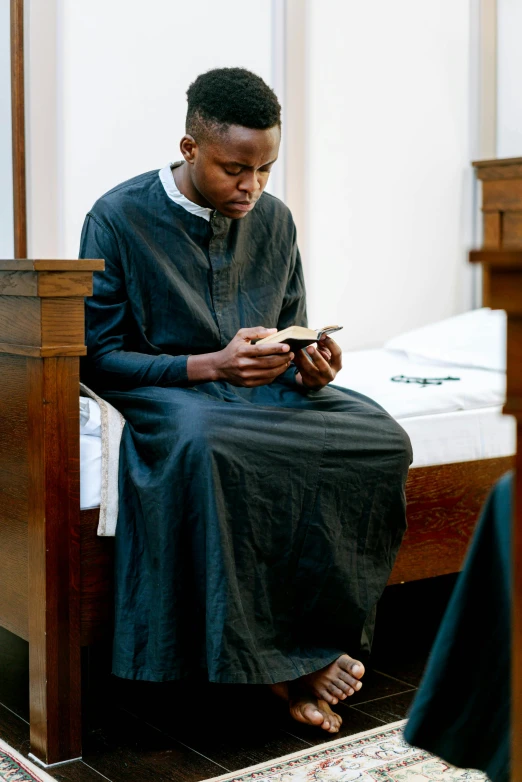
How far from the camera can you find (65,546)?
1.85 meters

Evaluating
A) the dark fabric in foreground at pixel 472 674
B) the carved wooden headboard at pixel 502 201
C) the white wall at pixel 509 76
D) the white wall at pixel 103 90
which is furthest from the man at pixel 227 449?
the white wall at pixel 509 76

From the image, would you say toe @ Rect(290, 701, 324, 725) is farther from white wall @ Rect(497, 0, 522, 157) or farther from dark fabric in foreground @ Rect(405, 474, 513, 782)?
white wall @ Rect(497, 0, 522, 157)

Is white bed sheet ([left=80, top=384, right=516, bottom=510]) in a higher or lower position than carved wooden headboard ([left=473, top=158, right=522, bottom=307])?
lower

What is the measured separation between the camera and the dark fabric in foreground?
3.44 feet

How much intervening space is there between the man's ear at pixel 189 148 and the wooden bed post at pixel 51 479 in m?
0.37

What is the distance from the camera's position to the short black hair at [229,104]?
200 centimetres

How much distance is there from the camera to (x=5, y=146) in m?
3.12

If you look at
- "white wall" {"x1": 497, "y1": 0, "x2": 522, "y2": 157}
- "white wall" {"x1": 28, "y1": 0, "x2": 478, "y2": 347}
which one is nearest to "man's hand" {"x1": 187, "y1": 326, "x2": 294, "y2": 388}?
"white wall" {"x1": 28, "y1": 0, "x2": 478, "y2": 347}

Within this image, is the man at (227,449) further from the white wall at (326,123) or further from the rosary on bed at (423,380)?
the white wall at (326,123)

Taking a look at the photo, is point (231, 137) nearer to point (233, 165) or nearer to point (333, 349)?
point (233, 165)

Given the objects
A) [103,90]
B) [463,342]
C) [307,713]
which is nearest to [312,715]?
[307,713]

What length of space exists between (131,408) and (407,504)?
667 mm

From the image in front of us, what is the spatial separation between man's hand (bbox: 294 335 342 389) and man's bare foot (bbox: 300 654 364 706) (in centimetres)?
55

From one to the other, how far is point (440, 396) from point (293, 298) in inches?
17.0
